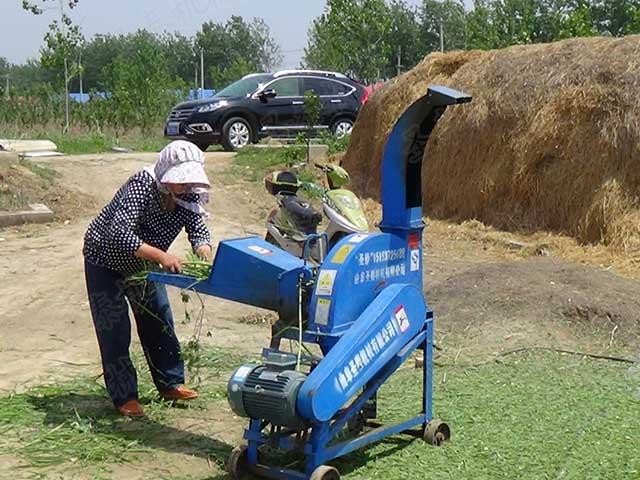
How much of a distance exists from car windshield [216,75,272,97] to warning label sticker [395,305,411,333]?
16171 millimetres

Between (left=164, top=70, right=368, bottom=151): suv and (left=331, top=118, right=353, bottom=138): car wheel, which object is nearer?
(left=164, top=70, right=368, bottom=151): suv

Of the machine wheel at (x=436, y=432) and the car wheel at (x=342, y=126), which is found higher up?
the car wheel at (x=342, y=126)

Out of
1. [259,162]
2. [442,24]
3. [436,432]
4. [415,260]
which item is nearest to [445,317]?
[436,432]

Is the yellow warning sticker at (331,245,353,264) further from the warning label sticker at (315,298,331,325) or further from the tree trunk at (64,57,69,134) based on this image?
the tree trunk at (64,57,69,134)

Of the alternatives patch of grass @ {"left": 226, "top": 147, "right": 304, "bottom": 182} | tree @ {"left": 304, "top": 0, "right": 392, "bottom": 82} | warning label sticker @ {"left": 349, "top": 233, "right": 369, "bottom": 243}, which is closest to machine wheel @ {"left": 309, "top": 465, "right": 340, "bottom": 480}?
warning label sticker @ {"left": 349, "top": 233, "right": 369, "bottom": 243}

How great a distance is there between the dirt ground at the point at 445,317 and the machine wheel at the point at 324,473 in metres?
0.79

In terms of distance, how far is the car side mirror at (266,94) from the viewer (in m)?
20.4

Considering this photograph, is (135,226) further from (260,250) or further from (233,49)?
(233,49)

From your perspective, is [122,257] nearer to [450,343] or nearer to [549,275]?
[450,343]

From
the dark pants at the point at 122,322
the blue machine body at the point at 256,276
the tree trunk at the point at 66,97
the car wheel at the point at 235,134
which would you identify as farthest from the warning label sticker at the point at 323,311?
the tree trunk at the point at 66,97

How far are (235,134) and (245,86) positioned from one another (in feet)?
4.33

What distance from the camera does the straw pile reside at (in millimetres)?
11039

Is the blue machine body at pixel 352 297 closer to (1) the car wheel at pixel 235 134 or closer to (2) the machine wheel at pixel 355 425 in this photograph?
(2) the machine wheel at pixel 355 425

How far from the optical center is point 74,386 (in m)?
6.13
